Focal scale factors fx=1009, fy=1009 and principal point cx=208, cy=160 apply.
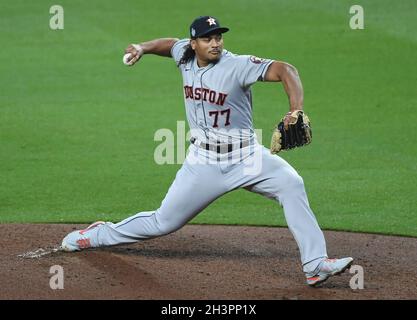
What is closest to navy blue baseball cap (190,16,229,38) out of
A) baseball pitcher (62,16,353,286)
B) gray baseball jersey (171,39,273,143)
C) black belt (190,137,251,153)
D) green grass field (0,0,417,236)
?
baseball pitcher (62,16,353,286)

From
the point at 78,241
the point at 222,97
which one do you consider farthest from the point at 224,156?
the point at 78,241

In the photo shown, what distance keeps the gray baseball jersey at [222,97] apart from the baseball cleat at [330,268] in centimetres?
104

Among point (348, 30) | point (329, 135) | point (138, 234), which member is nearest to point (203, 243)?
point (138, 234)

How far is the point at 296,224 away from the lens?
6609 mm

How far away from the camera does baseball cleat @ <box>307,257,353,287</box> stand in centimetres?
647

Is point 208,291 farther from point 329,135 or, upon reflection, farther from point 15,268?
point 329,135

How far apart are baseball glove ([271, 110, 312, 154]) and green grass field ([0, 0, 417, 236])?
80.4 inches

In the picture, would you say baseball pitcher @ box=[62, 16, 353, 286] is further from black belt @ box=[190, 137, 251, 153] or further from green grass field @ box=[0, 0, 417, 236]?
green grass field @ box=[0, 0, 417, 236]

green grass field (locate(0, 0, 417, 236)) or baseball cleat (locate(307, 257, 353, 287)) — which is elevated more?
green grass field (locate(0, 0, 417, 236))

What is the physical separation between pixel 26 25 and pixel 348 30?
16.6 feet

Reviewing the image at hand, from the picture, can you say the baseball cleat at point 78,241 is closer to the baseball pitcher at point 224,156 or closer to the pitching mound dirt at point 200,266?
the pitching mound dirt at point 200,266

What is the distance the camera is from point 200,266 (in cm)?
709

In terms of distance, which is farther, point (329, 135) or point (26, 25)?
point (26, 25)

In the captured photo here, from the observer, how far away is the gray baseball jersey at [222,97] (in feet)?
22.0
